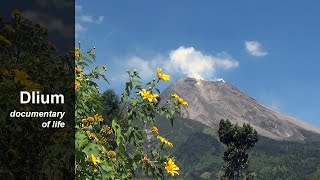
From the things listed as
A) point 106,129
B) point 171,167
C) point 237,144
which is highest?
point 237,144

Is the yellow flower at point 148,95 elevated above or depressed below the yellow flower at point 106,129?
above

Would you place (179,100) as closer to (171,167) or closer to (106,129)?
(171,167)

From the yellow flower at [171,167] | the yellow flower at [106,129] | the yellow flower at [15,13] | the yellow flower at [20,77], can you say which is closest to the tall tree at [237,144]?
the yellow flower at [106,129]

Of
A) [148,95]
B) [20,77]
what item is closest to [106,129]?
[148,95]

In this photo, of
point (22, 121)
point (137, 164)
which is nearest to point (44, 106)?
point (22, 121)

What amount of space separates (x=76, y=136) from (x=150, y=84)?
1138 mm

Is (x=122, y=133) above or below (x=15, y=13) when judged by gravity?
below

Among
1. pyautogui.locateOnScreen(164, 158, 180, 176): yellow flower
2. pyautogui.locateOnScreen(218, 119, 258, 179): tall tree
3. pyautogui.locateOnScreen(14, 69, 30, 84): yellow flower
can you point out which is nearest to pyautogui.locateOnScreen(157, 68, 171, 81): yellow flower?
pyautogui.locateOnScreen(164, 158, 180, 176): yellow flower

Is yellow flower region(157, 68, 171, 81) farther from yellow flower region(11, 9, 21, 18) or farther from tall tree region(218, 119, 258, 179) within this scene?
tall tree region(218, 119, 258, 179)

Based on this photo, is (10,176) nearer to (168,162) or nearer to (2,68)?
(2,68)

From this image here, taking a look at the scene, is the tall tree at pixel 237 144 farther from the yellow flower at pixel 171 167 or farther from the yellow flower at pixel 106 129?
the yellow flower at pixel 171 167

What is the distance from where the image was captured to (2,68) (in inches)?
123

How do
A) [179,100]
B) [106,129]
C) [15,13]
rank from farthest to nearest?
[106,129], [179,100], [15,13]

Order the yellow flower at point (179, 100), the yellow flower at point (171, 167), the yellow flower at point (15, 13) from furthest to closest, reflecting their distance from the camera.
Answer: the yellow flower at point (179, 100) → the yellow flower at point (171, 167) → the yellow flower at point (15, 13)
